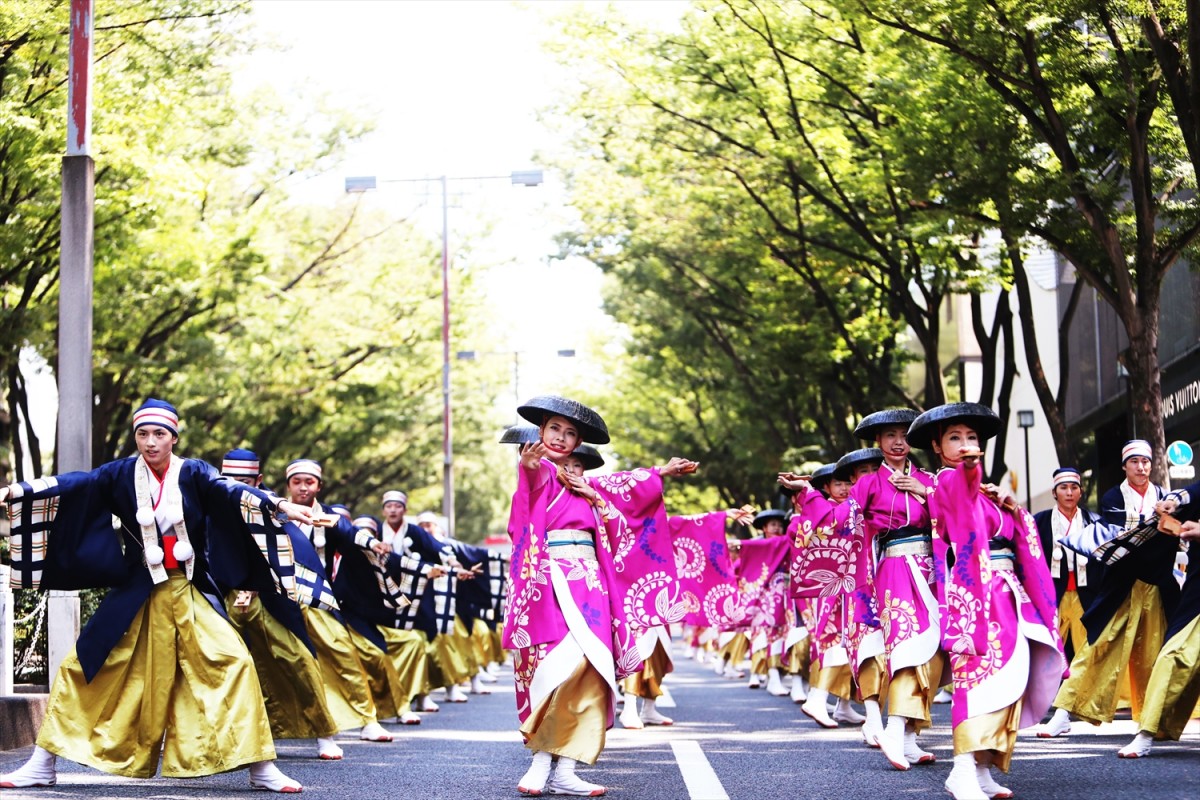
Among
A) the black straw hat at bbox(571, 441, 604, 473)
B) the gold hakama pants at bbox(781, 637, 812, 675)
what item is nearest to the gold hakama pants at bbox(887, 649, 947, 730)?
the black straw hat at bbox(571, 441, 604, 473)

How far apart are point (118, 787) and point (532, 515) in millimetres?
2392

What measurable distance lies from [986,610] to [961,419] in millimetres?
889

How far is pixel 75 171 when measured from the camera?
436 inches

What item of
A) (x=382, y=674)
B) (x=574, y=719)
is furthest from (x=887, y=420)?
(x=382, y=674)

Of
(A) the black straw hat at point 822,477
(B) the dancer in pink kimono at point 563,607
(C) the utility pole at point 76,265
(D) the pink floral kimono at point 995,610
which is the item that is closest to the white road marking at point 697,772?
(B) the dancer in pink kimono at point 563,607

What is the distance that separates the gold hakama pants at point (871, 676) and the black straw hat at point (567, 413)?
111 inches

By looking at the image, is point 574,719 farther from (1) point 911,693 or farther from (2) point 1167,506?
(2) point 1167,506

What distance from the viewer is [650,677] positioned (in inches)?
511

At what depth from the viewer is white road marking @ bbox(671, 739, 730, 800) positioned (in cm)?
780

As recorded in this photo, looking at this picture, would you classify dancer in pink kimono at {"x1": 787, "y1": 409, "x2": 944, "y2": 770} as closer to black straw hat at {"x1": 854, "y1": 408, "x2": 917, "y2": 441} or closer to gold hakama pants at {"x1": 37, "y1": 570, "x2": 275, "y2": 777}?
black straw hat at {"x1": 854, "y1": 408, "x2": 917, "y2": 441}

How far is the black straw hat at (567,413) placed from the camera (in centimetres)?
820

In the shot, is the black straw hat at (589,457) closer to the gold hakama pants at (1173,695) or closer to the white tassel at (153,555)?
the white tassel at (153,555)

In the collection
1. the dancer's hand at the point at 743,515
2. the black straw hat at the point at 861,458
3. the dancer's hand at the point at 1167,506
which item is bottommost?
the dancer's hand at the point at 743,515

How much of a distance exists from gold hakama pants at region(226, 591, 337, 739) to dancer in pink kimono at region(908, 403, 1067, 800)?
13.4 feet
